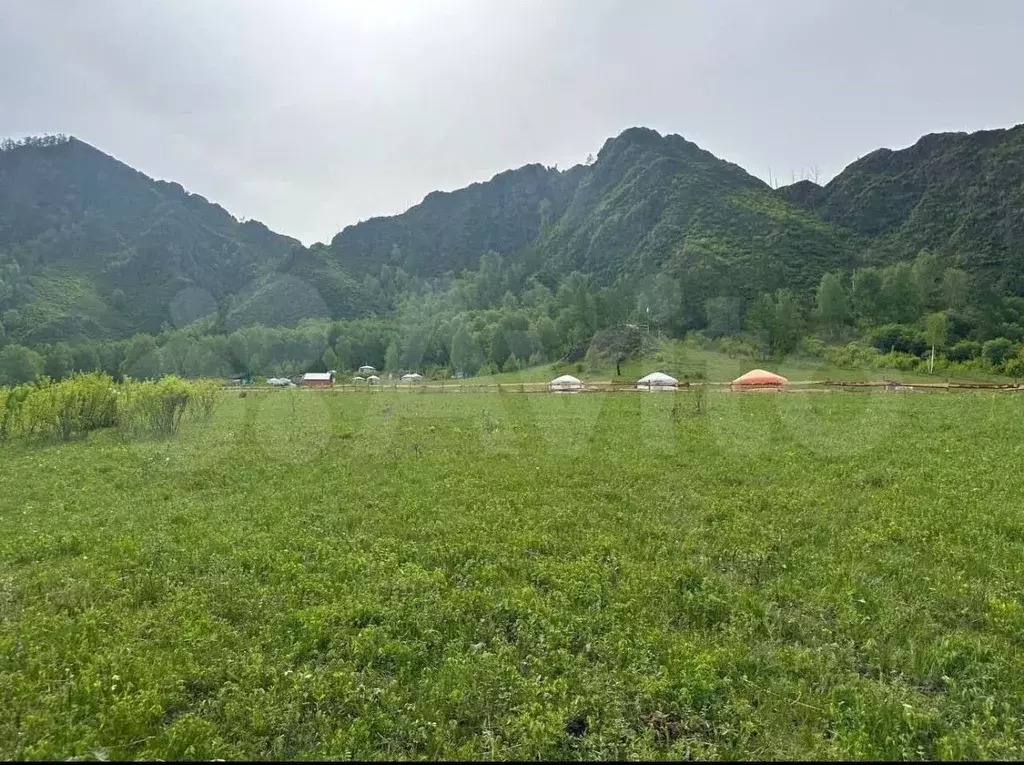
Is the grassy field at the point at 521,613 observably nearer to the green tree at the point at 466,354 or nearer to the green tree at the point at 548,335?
the green tree at the point at 548,335

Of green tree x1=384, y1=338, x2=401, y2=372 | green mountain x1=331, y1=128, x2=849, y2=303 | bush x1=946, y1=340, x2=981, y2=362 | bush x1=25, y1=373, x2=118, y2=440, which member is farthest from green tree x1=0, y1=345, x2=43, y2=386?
bush x1=946, y1=340, x2=981, y2=362

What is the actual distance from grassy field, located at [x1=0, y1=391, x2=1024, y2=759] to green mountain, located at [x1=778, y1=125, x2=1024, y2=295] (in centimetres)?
12445

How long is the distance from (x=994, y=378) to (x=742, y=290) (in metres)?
51.5

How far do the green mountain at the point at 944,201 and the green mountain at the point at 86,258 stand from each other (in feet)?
594

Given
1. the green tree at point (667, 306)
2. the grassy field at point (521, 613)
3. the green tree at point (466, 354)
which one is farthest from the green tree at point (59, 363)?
the grassy field at point (521, 613)

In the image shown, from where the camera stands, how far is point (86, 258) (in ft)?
552

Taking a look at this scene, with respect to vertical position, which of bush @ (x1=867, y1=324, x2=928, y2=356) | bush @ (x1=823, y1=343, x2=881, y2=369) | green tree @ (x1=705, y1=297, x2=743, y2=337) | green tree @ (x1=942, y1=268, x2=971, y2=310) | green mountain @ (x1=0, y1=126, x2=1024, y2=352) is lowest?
bush @ (x1=823, y1=343, x2=881, y2=369)

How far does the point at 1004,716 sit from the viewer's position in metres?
4.52

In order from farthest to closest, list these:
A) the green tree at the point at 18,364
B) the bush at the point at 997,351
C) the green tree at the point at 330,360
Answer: the green tree at the point at 330,360 < the green tree at the point at 18,364 < the bush at the point at 997,351

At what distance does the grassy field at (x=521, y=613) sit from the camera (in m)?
4.46

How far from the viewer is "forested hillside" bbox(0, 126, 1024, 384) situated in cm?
9312

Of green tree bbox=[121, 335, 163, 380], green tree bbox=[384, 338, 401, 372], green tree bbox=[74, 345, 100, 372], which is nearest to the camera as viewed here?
green tree bbox=[121, 335, 163, 380]

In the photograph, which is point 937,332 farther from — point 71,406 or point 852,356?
point 71,406

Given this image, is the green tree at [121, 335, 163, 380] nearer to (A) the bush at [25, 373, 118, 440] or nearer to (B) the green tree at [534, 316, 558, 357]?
(B) the green tree at [534, 316, 558, 357]
